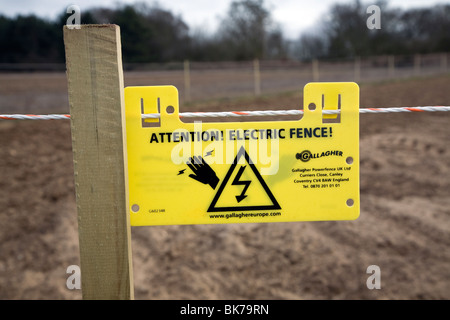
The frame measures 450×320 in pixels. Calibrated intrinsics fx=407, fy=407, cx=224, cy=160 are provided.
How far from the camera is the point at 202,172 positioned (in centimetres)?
154

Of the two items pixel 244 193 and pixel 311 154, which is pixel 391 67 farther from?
pixel 244 193

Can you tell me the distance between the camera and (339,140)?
1.56m

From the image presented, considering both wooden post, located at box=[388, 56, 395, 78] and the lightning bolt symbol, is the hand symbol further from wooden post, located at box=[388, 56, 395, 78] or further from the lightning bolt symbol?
wooden post, located at box=[388, 56, 395, 78]

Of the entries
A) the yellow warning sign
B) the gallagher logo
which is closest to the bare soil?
the yellow warning sign

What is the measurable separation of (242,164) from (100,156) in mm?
515

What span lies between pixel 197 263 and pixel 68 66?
250cm

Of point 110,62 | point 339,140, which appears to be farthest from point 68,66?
point 339,140

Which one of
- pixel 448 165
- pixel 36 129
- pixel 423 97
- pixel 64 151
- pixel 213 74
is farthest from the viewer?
pixel 213 74

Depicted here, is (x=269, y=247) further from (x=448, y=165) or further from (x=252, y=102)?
(x=252, y=102)

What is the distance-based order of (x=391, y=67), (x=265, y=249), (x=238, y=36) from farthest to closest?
(x=238, y=36) → (x=391, y=67) → (x=265, y=249)

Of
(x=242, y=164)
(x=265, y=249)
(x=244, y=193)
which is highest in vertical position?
(x=242, y=164)

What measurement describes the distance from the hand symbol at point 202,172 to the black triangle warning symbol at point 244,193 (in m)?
0.04

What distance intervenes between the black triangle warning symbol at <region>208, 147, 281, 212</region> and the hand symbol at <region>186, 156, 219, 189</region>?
1.5 inches

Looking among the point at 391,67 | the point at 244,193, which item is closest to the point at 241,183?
the point at 244,193
